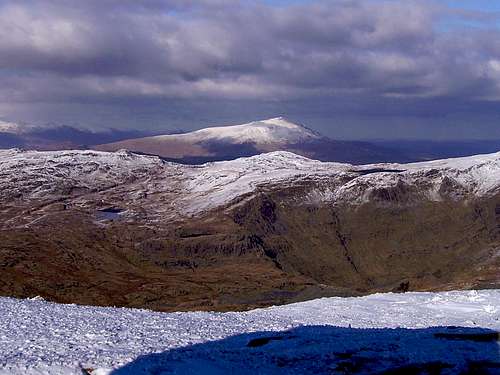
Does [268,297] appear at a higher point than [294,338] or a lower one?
lower

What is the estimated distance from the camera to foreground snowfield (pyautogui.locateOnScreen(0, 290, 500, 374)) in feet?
75.9

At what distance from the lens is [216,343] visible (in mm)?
27547

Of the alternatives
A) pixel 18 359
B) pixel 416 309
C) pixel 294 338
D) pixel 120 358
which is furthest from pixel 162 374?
pixel 416 309

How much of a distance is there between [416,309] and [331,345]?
55.7ft

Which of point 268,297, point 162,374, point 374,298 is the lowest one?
point 268,297

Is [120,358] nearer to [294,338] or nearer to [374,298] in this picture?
[294,338]

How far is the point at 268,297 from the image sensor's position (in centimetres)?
18250

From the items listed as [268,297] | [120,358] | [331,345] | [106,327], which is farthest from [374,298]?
[268,297]

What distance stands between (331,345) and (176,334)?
6.53m

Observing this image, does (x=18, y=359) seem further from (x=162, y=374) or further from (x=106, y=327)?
(x=106, y=327)

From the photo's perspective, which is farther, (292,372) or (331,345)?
(331,345)

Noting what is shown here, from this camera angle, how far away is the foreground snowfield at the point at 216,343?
75.9 feet

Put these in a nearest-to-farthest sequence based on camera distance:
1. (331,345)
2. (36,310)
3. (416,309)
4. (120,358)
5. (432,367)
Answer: (120,358) < (432,367) < (331,345) < (36,310) < (416,309)

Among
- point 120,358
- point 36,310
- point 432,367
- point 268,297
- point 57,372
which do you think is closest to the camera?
point 57,372
